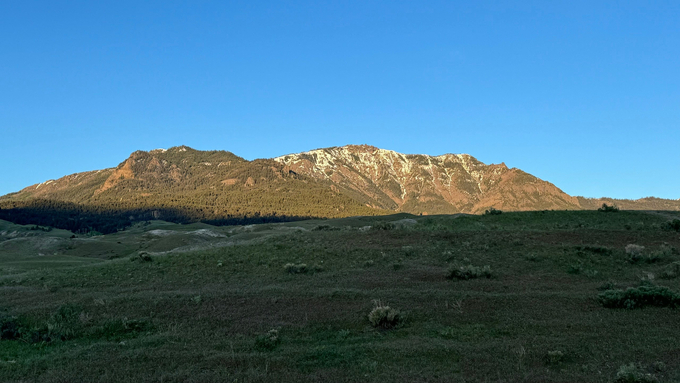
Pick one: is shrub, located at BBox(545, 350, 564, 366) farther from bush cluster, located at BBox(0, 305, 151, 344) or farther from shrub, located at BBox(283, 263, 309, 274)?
shrub, located at BBox(283, 263, 309, 274)

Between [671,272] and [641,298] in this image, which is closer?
[641,298]

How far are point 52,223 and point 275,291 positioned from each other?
16086 cm

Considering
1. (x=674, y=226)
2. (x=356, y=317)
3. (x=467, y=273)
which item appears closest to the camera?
(x=356, y=317)

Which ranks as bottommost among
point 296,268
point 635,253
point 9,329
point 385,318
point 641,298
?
point 9,329

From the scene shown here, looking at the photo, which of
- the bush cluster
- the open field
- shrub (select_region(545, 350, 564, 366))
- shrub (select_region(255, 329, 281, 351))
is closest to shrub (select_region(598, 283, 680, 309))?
the open field

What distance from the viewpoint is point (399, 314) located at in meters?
12.9

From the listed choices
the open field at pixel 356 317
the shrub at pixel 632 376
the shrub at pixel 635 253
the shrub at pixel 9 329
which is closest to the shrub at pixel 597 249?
the open field at pixel 356 317

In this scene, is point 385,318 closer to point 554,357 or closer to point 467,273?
point 554,357

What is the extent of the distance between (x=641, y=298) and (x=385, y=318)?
27.5 ft

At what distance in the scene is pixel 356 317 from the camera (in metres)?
13.4

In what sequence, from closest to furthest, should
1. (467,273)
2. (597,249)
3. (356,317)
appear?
(356,317)
(467,273)
(597,249)

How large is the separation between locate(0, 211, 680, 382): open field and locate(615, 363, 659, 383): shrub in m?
0.23

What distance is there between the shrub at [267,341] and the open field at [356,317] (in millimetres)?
35

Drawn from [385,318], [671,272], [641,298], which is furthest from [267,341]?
[671,272]
